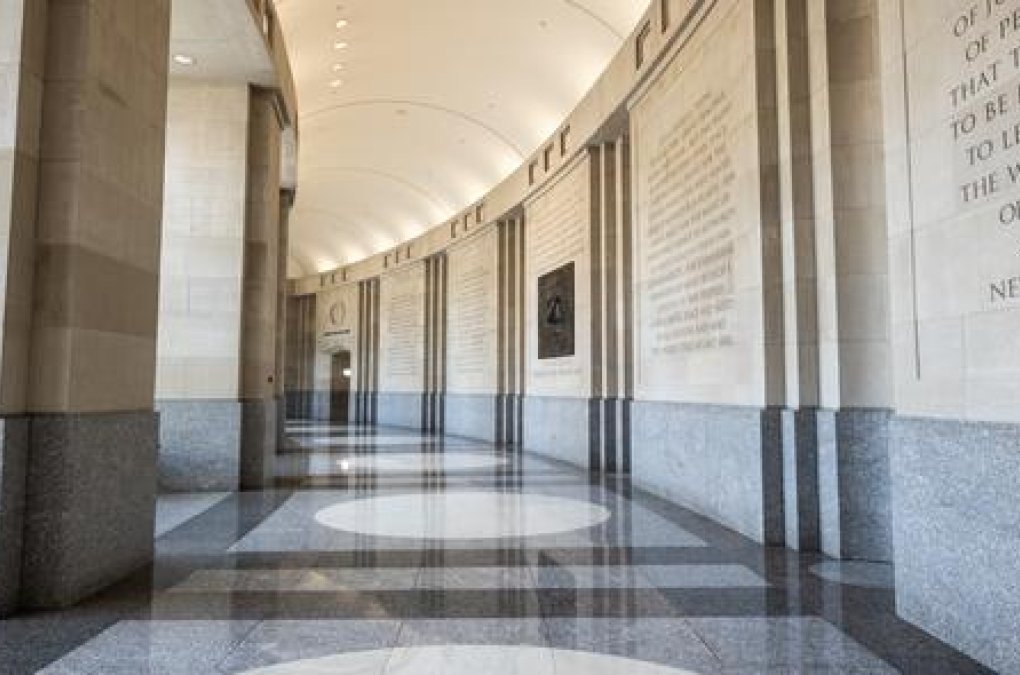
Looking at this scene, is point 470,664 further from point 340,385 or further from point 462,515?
point 340,385

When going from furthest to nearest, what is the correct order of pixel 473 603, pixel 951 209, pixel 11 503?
pixel 473 603 → pixel 11 503 → pixel 951 209

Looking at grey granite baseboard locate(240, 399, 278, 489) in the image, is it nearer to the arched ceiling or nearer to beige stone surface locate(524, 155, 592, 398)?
beige stone surface locate(524, 155, 592, 398)

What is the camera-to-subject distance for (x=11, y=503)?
3818mm

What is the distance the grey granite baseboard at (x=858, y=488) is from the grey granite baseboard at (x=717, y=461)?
18.8 inches

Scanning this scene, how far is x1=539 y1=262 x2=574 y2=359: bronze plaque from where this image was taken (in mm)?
12047

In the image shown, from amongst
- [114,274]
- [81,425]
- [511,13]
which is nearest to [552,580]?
[81,425]

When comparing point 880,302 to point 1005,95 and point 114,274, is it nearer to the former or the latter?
point 1005,95

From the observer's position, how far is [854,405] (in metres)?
5.36

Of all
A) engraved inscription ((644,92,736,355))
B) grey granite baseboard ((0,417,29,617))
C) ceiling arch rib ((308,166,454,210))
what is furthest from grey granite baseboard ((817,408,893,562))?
ceiling arch rib ((308,166,454,210))

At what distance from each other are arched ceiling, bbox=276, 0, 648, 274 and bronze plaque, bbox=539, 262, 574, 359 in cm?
265

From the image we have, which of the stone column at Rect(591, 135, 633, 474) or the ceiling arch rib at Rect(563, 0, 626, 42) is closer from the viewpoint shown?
the ceiling arch rib at Rect(563, 0, 626, 42)

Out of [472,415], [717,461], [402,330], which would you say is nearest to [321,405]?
[402,330]

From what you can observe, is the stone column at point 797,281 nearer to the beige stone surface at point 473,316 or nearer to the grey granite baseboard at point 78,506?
the grey granite baseboard at point 78,506

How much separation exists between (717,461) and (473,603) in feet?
10.7
